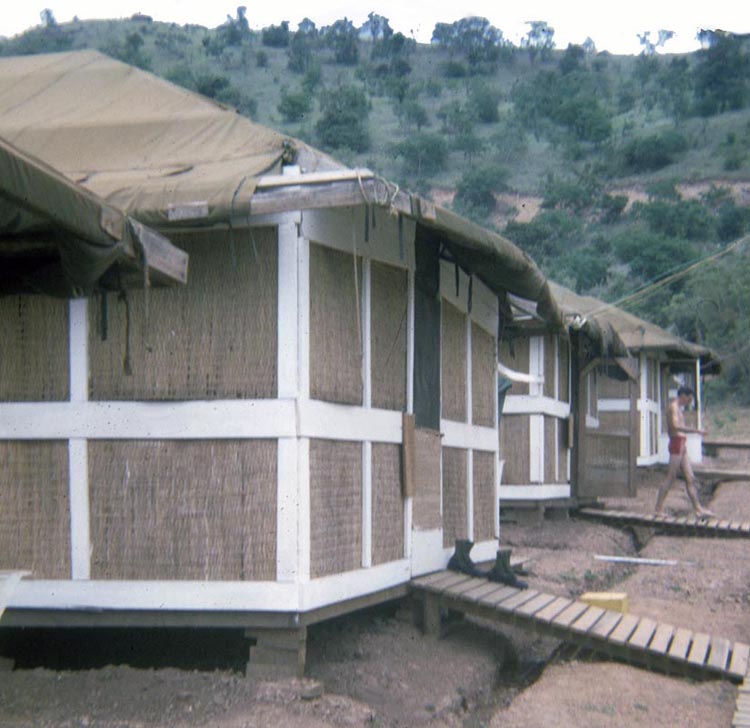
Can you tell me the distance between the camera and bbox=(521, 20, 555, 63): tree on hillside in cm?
9881

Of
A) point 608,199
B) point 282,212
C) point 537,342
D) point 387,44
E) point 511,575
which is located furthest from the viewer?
point 387,44

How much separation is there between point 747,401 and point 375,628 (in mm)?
32819

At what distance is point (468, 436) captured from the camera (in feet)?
28.5

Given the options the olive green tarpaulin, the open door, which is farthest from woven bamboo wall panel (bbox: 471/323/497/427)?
the open door

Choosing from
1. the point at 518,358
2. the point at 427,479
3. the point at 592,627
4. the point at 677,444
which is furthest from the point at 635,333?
the point at 592,627

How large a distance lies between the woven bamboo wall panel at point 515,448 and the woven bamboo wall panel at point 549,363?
0.54m

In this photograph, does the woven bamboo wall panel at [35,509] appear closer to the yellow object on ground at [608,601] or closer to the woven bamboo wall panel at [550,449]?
the yellow object on ground at [608,601]

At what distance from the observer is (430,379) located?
7.70 m

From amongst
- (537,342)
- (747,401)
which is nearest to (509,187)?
(747,401)

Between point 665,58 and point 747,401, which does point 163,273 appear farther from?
point 665,58

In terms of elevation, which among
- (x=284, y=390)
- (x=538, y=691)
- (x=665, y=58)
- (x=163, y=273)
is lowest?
(x=538, y=691)

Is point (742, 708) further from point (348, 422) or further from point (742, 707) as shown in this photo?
point (348, 422)

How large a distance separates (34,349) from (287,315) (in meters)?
1.55

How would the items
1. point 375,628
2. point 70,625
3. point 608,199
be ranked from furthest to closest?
point 608,199, point 375,628, point 70,625
